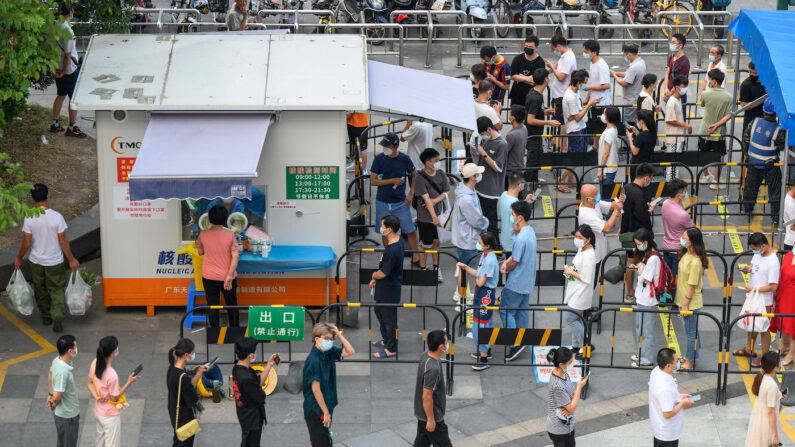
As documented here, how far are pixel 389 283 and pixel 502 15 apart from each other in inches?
547

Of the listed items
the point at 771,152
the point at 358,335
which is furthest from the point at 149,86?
the point at 771,152

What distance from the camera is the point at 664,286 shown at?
1203 centimetres

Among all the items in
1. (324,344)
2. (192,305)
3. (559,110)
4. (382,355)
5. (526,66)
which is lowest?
(382,355)

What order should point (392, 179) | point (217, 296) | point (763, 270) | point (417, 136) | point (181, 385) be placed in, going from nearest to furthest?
point (181, 385)
point (763, 270)
point (217, 296)
point (392, 179)
point (417, 136)

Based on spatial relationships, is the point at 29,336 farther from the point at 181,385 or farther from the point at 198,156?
the point at 181,385

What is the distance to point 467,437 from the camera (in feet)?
37.3

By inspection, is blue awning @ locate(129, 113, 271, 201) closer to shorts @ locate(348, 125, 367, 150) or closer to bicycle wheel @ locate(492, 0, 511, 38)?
shorts @ locate(348, 125, 367, 150)

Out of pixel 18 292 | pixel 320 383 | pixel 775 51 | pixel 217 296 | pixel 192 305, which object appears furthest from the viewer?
pixel 775 51

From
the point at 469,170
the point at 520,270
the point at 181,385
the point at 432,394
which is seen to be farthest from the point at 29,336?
the point at 520,270

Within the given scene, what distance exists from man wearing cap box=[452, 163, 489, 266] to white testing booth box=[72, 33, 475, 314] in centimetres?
67

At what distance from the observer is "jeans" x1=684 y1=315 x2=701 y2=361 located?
12.1m

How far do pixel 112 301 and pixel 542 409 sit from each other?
17.4ft

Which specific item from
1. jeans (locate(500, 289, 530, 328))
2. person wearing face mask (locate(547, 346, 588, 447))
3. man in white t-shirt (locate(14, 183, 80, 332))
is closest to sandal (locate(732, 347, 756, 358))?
jeans (locate(500, 289, 530, 328))

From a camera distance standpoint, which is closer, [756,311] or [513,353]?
[756,311]
